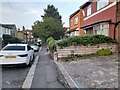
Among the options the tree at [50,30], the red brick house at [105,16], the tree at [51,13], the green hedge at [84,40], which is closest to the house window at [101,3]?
the red brick house at [105,16]

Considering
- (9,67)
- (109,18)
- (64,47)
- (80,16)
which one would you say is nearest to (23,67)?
(9,67)

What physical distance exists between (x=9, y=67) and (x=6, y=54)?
3.68 feet

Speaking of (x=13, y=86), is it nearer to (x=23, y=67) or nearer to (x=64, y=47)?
(x=23, y=67)

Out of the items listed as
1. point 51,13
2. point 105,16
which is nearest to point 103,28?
point 105,16

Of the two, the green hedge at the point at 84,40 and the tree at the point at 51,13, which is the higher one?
the tree at the point at 51,13

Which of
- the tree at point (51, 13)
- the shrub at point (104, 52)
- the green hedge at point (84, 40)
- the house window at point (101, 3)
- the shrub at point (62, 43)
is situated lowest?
the shrub at point (104, 52)

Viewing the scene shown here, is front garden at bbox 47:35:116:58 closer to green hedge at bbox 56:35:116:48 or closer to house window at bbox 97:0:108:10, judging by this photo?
green hedge at bbox 56:35:116:48

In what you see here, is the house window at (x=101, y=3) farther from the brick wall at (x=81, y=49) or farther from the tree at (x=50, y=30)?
the tree at (x=50, y=30)

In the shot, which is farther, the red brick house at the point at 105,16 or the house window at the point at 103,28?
the house window at the point at 103,28

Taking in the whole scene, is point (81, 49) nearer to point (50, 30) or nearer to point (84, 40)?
point (84, 40)

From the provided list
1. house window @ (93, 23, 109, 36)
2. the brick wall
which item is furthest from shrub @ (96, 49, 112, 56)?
house window @ (93, 23, 109, 36)

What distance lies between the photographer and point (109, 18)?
720 inches

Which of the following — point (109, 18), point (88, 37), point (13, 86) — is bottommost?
point (13, 86)

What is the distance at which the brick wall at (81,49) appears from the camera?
15.8 m
